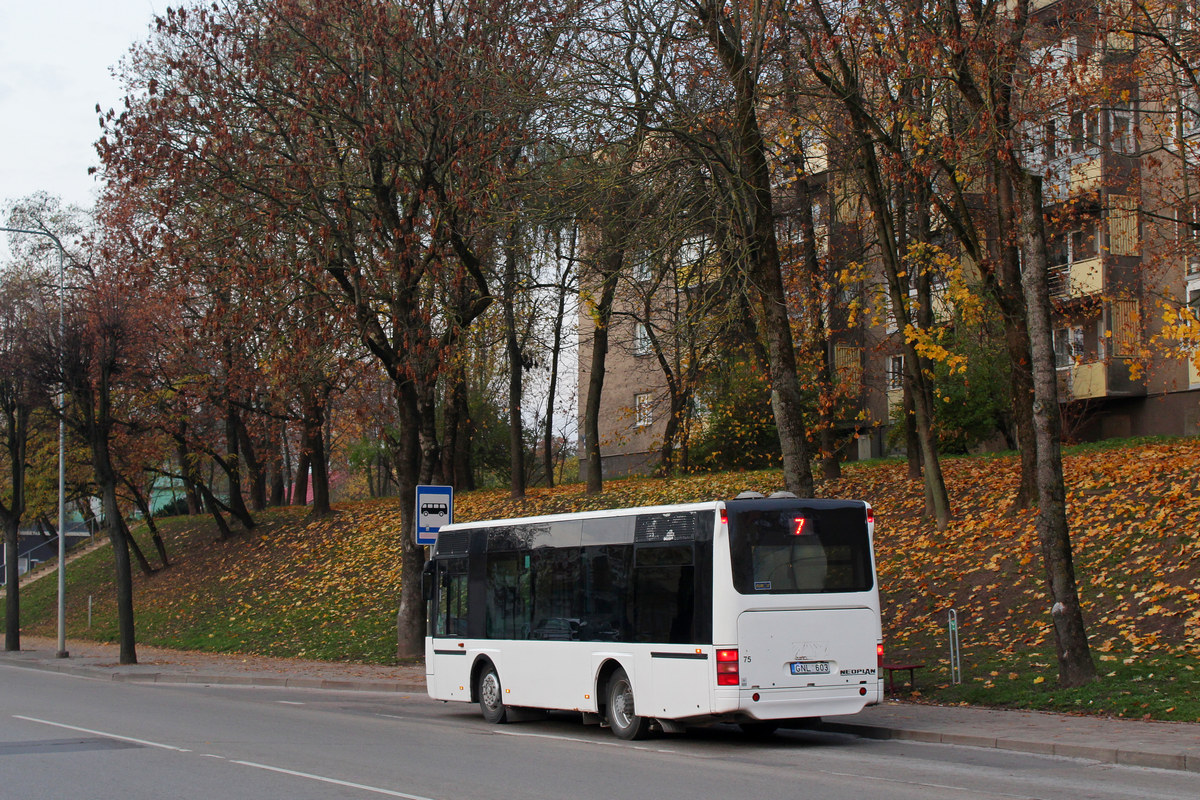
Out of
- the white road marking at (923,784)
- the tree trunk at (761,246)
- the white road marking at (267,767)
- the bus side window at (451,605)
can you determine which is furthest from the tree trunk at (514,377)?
the white road marking at (923,784)

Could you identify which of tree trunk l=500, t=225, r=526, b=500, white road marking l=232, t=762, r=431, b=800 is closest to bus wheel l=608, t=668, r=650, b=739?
white road marking l=232, t=762, r=431, b=800

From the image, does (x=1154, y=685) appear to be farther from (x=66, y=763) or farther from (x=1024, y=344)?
(x=66, y=763)

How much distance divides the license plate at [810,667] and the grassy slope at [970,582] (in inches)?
115

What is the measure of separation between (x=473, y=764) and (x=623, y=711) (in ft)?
9.37

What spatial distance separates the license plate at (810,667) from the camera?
12.1 m

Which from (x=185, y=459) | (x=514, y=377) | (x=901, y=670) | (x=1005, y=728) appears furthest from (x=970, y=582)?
(x=185, y=459)

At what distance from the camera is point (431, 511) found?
20.7 m

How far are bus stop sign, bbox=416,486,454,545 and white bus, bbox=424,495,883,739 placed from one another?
564 centimetres

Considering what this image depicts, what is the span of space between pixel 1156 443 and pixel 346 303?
16.7 meters

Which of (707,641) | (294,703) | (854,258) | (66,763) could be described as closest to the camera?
(66,763)

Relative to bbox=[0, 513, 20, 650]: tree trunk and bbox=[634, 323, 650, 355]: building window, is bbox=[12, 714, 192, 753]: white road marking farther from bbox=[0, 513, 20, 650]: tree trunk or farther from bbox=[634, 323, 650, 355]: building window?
bbox=[0, 513, 20, 650]: tree trunk

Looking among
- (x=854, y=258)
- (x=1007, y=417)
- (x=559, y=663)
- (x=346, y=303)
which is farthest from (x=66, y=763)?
(x=1007, y=417)

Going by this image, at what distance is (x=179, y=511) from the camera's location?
2434 inches

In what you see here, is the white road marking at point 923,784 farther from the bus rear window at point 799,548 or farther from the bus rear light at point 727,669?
the bus rear window at point 799,548
